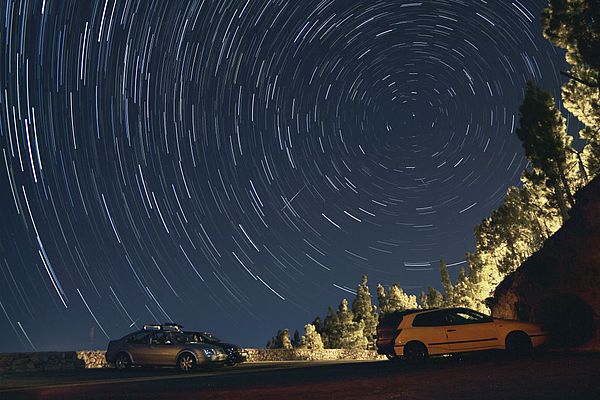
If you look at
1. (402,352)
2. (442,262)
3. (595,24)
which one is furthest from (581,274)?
(442,262)

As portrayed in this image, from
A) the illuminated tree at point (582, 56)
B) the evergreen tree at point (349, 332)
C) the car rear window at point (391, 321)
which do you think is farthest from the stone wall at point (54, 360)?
the evergreen tree at point (349, 332)

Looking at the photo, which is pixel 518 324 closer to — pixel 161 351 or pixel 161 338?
pixel 161 351

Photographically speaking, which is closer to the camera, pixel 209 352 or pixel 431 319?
pixel 431 319

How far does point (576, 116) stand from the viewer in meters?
29.9

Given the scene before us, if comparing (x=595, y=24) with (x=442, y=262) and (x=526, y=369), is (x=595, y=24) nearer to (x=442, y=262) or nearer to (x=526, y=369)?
(x=526, y=369)

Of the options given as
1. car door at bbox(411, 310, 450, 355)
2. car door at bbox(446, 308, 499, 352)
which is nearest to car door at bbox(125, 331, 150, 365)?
car door at bbox(411, 310, 450, 355)

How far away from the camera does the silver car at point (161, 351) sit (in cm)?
1789

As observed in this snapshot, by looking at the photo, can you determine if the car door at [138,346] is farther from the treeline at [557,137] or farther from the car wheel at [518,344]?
the treeline at [557,137]

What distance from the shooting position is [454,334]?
15031mm

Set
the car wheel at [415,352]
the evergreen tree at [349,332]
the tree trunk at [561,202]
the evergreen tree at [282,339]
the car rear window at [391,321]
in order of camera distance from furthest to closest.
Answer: the evergreen tree at [282,339] → the evergreen tree at [349,332] → the tree trunk at [561,202] → the car rear window at [391,321] → the car wheel at [415,352]

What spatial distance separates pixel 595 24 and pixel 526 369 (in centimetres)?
2011

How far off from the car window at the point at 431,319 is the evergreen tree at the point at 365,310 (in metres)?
56.7

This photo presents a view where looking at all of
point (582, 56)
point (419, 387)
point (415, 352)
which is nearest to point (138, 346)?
point (415, 352)

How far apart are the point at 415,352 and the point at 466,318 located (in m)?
1.98
